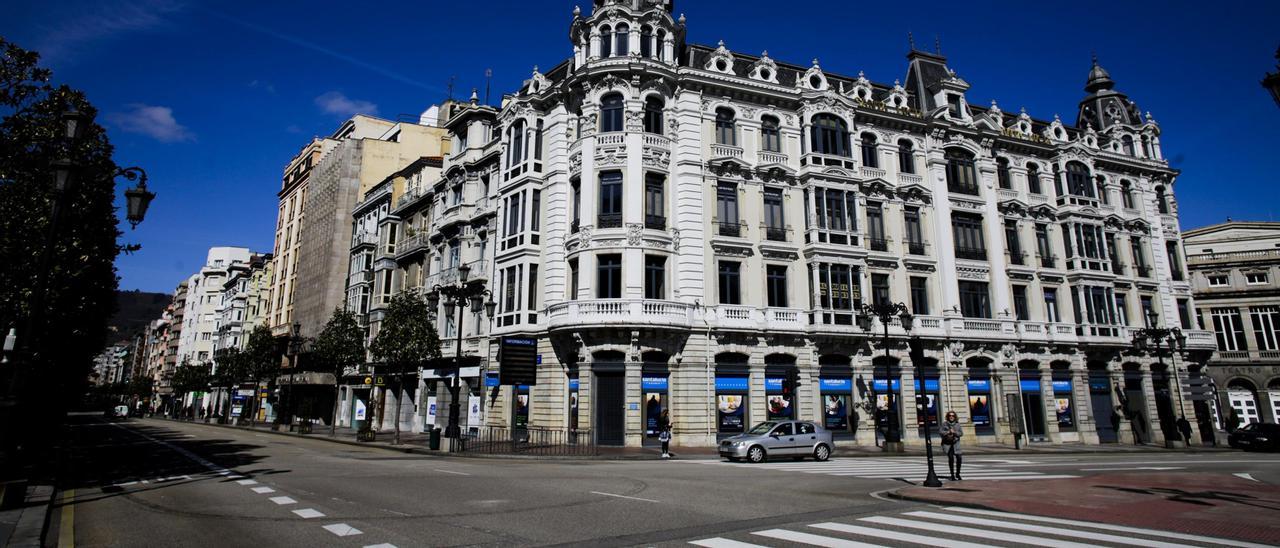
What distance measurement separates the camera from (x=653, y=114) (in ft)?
110

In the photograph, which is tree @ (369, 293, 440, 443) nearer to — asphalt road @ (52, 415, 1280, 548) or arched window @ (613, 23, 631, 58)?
asphalt road @ (52, 415, 1280, 548)

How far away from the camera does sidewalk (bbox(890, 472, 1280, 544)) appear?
35.0 ft

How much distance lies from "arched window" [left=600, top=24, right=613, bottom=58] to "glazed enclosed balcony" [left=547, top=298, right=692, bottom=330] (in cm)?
1327

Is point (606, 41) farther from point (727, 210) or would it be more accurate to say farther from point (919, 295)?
point (919, 295)

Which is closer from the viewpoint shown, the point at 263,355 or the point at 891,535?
the point at 891,535

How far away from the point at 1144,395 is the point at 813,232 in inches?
969

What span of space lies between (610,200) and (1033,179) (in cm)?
2854

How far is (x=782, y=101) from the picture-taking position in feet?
116

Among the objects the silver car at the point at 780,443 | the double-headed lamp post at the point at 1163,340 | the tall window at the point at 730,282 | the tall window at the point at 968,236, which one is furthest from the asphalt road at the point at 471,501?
the tall window at the point at 968,236

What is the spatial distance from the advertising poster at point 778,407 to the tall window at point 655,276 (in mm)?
7336

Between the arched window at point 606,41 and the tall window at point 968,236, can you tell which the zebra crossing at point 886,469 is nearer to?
→ the tall window at point 968,236

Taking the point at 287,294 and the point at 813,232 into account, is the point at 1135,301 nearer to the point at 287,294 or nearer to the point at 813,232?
the point at 813,232

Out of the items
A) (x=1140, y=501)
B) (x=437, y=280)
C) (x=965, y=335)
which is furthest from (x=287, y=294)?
(x=1140, y=501)

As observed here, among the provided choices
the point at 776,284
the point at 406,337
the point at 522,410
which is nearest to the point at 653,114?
the point at 776,284
